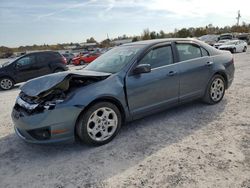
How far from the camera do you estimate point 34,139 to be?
3.19 meters

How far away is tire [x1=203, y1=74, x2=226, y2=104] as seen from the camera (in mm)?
4863

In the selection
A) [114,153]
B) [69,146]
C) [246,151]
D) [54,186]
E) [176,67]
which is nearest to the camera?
[54,186]

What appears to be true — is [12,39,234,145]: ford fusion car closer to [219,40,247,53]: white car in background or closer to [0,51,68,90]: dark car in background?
[0,51,68,90]: dark car in background

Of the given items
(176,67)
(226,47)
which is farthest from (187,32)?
(176,67)

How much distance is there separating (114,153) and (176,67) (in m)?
2.02

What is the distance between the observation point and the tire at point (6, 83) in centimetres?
978

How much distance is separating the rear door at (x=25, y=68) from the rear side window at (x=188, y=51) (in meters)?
7.92

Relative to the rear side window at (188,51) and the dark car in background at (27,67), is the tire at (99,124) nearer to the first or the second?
the rear side window at (188,51)

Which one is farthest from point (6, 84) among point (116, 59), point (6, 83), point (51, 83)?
point (51, 83)

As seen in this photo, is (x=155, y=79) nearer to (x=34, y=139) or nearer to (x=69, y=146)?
(x=69, y=146)

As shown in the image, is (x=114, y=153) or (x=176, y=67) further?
(x=176, y=67)

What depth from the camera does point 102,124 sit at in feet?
11.3

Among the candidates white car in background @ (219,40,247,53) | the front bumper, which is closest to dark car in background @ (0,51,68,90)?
the front bumper

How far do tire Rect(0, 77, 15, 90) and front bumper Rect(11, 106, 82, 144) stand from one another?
7.58m
